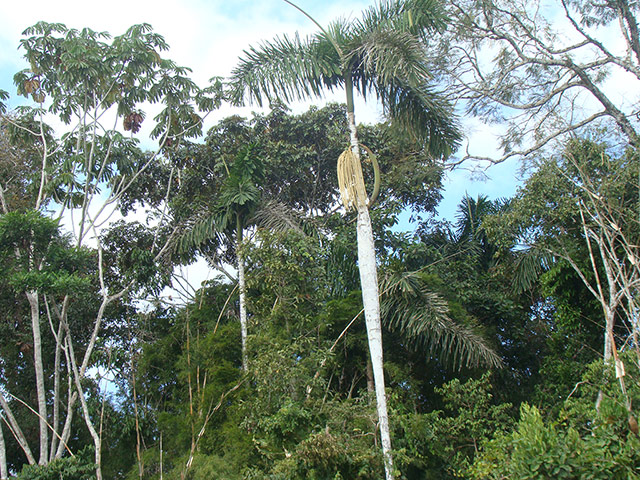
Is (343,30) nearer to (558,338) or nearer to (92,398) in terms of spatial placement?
(558,338)

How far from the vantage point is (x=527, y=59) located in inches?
472

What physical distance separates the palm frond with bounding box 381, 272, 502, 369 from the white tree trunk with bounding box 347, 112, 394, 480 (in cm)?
247

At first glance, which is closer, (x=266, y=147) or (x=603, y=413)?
(x=603, y=413)

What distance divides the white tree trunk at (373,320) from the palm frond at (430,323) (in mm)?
2472

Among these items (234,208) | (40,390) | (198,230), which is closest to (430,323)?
(234,208)

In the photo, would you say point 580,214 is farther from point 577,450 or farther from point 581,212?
point 577,450

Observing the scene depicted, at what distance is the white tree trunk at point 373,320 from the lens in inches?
239

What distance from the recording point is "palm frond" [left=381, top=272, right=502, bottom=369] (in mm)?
8875

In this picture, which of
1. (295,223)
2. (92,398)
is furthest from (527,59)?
(92,398)

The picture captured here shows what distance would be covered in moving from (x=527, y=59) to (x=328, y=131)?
5.08 meters

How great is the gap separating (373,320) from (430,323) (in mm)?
2892

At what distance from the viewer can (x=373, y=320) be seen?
6.35m

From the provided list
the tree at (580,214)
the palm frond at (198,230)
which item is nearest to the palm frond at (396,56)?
the tree at (580,214)

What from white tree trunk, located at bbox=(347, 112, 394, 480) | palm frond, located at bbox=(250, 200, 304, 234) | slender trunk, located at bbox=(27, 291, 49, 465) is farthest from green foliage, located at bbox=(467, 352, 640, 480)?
slender trunk, located at bbox=(27, 291, 49, 465)
